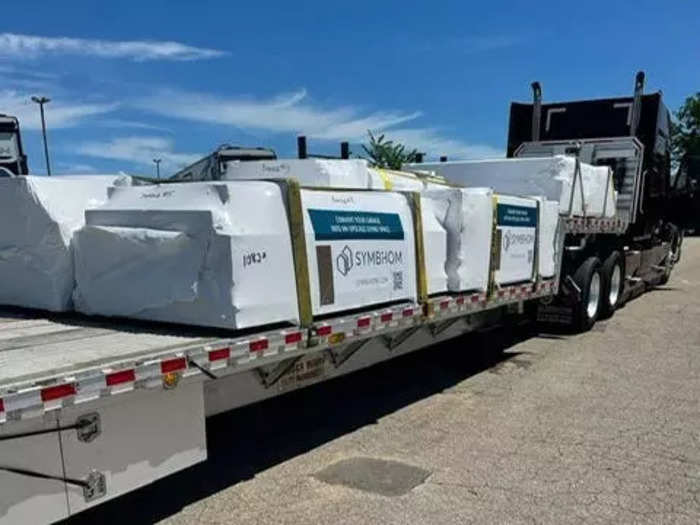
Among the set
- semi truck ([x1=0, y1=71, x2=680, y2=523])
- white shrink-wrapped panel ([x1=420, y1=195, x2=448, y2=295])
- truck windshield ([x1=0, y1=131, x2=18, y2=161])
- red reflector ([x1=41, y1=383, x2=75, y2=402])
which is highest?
truck windshield ([x1=0, y1=131, x2=18, y2=161])

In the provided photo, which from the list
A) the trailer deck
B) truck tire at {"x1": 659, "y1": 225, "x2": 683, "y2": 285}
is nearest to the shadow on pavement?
the trailer deck

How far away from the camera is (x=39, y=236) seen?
14.3 ft

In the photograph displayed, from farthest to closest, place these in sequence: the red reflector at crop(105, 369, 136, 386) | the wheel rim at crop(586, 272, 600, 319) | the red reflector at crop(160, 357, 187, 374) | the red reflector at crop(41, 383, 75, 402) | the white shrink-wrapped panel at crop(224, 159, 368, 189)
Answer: the wheel rim at crop(586, 272, 600, 319) < the white shrink-wrapped panel at crop(224, 159, 368, 189) < the red reflector at crop(160, 357, 187, 374) < the red reflector at crop(105, 369, 136, 386) < the red reflector at crop(41, 383, 75, 402)

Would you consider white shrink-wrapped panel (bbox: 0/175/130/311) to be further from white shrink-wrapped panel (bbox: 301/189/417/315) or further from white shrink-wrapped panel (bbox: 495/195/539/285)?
white shrink-wrapped panel (bbox: 495/195/539/285)

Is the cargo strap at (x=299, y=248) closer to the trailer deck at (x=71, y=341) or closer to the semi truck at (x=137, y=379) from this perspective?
the semi truck at (x=137, y=379)

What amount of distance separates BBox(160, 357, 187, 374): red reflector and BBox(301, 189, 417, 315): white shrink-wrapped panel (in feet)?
3.59

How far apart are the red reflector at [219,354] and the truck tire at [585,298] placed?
6.73m

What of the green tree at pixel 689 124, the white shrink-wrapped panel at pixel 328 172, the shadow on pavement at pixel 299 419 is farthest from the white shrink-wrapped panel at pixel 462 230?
the green tree at pixel 689 124

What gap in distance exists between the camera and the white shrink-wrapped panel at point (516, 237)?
641 cm

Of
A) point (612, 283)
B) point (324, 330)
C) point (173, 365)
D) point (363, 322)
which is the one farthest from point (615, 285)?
point (173, 365)

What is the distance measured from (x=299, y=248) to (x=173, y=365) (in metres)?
1.11

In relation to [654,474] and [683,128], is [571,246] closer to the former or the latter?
[654,474]

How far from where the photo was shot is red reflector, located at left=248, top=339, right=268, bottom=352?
3.77m

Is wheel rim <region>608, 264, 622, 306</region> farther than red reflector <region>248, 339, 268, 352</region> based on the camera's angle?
Yes
